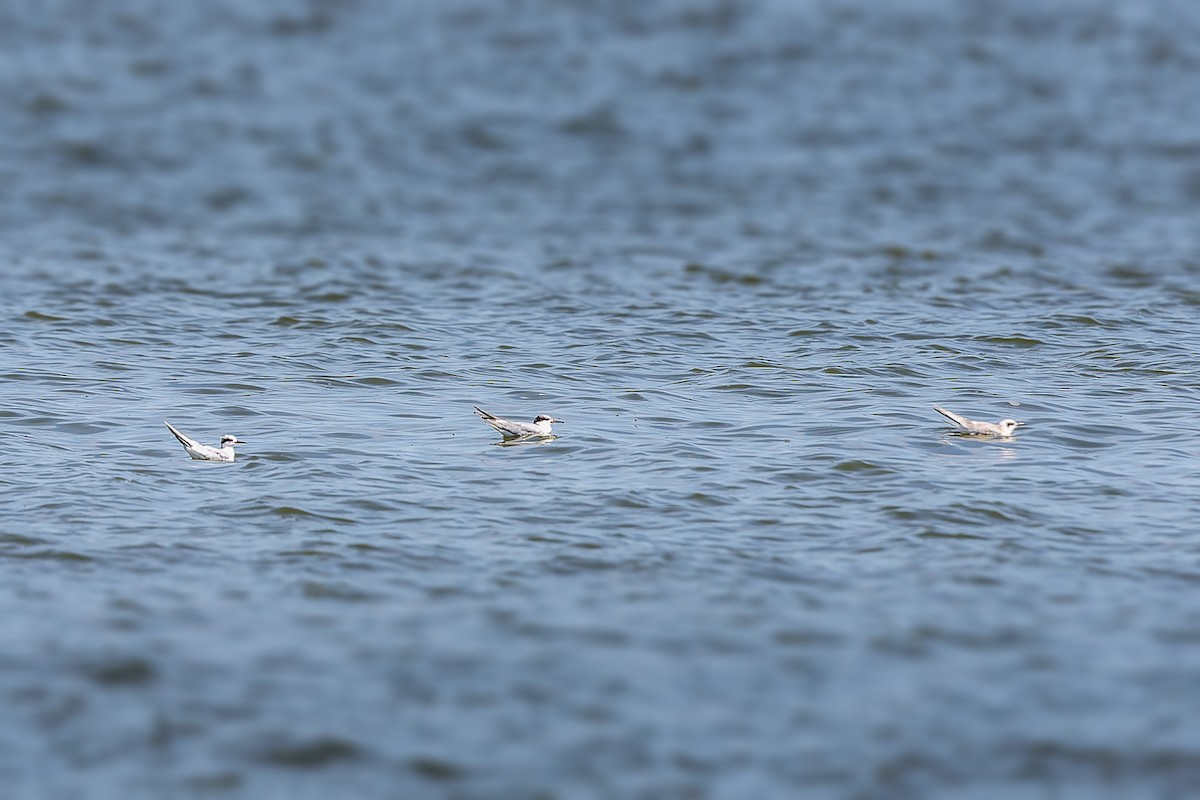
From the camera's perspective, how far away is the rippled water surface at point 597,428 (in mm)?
9594

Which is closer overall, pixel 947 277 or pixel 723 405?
pixel 723 405

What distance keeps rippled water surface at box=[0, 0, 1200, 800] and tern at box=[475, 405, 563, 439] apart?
343 mm

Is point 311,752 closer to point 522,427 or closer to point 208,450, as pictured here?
point 208,450

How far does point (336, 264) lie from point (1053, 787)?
18864mm

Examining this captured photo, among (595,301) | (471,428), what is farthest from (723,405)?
(595,301)

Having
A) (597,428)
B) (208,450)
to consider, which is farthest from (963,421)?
(208,450)

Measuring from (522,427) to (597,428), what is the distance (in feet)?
3.44

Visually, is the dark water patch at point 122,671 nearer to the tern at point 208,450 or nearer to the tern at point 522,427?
the tern at point 208,450

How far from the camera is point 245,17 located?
44.7m

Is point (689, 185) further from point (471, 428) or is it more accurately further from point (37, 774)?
point (37, 774)

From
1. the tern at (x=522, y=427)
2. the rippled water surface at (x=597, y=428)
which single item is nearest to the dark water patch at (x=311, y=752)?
the rippled water surface at (x=597, y=428)

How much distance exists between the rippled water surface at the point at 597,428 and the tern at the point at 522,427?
0.34 metres

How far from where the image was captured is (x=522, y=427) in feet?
53.2

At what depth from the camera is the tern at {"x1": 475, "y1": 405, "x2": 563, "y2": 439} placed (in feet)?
53.0
